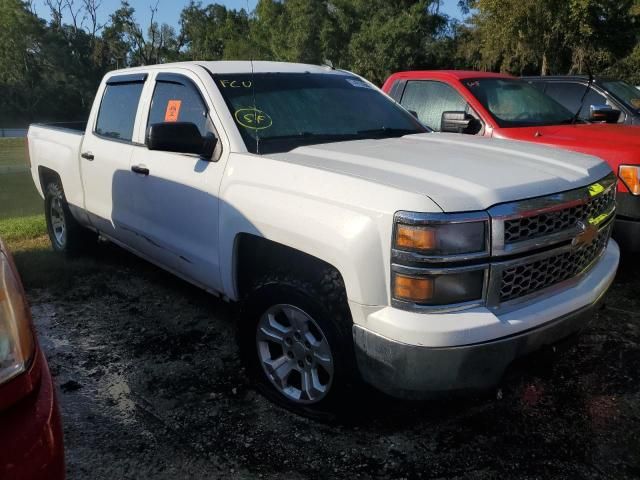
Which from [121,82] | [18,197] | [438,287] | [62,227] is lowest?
[18,197]

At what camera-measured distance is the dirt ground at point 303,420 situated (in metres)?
2.54

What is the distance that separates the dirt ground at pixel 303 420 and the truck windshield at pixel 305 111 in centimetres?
141

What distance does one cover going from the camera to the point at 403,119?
160 inches

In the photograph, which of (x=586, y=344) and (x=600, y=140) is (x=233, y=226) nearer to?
(x=586, y=344)

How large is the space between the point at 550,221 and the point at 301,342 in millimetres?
1299

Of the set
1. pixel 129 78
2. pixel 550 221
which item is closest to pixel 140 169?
pixel 129 78

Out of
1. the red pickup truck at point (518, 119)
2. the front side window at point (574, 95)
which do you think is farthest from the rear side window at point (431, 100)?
the front side window at point (574, 95)

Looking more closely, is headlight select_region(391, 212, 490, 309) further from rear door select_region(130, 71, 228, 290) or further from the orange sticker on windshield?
the orange sticker on windshield

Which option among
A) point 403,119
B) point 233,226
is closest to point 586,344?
point 403,119

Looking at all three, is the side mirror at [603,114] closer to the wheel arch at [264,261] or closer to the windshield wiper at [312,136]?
the windshield wiper at [312,136]

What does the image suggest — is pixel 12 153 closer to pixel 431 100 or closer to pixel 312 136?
pixel 431 100

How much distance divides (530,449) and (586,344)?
4.45 ft

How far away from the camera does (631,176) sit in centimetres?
A: 438

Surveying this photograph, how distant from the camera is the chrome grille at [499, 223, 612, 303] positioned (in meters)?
2.41
